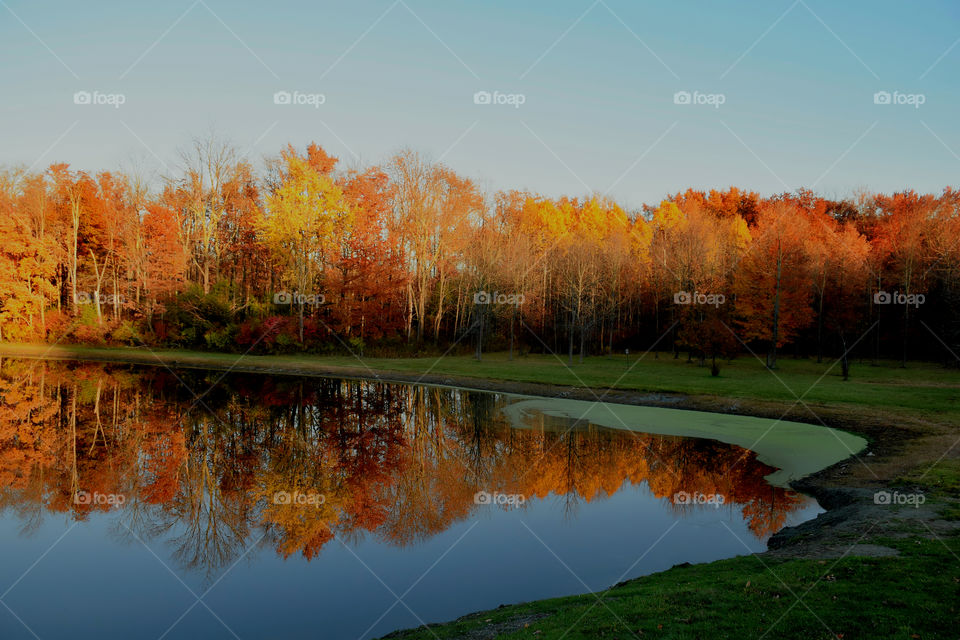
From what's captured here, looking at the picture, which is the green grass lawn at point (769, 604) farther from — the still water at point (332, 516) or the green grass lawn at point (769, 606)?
the still water at point (332, 516)

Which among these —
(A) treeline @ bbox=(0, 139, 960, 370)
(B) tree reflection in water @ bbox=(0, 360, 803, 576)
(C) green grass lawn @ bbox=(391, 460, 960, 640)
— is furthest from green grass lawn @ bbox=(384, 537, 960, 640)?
(A) treeline @ bbox=(0, 139, 960, 370)

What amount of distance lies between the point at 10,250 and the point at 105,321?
10407mm

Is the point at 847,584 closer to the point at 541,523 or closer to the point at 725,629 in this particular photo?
the point at 725,629

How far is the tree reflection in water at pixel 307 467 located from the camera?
531 inches

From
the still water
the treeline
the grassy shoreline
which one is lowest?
the still water

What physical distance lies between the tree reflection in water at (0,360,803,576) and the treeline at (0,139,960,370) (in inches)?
805

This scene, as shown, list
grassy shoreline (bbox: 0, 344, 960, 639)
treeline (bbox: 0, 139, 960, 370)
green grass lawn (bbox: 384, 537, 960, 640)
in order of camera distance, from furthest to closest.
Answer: treeline (bbox: 0, 139, 960, 370) → grassy shoreline (bbox: 0, 344, 960, 639) → green grass lawn (bbox: 384, 537, 960, 640)

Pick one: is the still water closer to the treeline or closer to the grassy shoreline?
the grassy shoreline

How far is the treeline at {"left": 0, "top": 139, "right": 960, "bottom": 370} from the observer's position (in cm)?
4788

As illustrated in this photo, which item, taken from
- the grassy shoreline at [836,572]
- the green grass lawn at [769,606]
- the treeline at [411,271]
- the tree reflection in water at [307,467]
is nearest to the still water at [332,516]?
the tree reflection in water at [307,467]

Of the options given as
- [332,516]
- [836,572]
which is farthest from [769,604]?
[332,516]

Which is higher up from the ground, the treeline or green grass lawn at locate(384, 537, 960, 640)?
the treeline

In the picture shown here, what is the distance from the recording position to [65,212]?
5809cm

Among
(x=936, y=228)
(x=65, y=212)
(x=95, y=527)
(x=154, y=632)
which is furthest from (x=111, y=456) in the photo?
(x=936, y=228)
